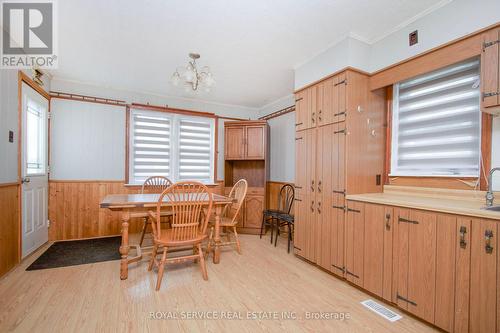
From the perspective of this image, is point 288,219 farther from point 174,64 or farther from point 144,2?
point 144,2

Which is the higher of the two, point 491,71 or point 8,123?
point 491,71

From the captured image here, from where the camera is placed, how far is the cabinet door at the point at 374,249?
1.96 meters

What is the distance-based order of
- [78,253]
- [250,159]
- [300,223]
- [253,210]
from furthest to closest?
[250,159] → [253,210] → [78,253] → [300,223]

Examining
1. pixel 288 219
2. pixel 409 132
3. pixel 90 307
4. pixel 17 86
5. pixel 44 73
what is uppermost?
pixel 44 73

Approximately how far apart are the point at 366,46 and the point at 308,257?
2.50m

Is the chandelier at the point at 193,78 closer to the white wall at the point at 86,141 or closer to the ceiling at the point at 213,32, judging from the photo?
the ceiling at the point at 213,32

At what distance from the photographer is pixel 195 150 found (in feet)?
14.8

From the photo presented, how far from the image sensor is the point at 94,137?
3707 mm

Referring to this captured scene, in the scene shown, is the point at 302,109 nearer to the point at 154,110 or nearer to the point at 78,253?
the point at 154,110

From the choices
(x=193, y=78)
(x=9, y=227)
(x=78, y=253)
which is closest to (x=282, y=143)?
(x=193, y=78)

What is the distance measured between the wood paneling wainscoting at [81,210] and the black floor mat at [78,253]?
17cm

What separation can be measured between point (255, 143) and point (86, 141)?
283 cm

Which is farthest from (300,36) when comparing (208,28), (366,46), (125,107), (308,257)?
(125,107)

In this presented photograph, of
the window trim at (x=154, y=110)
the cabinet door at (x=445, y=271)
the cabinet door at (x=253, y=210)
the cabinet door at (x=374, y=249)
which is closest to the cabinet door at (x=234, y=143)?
the window trim at (x=154, y=110)
